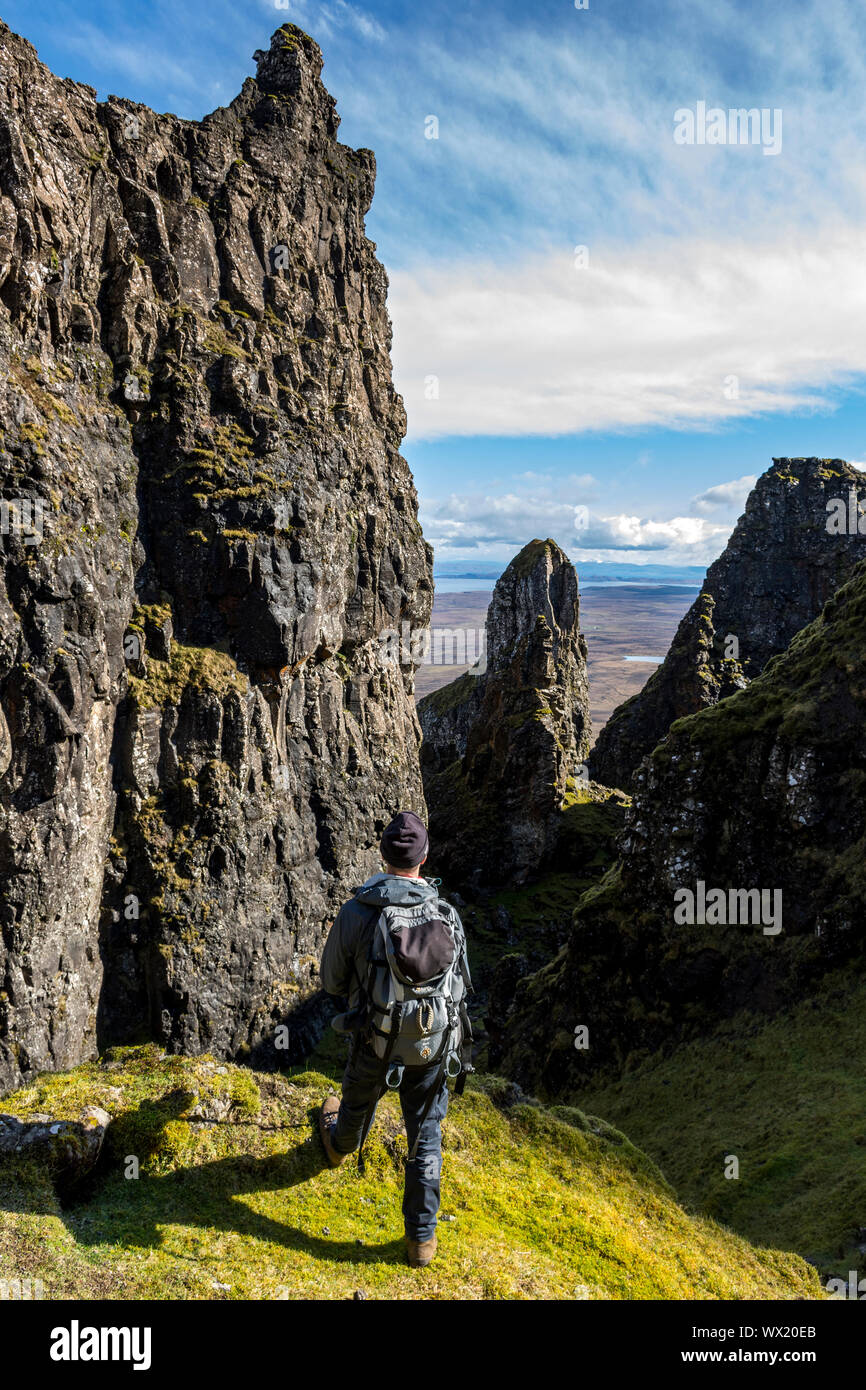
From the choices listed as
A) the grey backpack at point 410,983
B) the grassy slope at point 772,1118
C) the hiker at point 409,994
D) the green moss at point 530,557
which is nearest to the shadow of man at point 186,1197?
the hiker at point 409,994

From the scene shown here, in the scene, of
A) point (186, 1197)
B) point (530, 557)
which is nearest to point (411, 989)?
point (186, 1197)

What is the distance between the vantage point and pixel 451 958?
8.73 meters

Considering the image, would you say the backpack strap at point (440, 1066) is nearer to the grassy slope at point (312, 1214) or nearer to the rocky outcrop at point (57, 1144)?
the grassy slope at point (312, 1214)

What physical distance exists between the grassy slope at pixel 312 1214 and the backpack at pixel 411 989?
1.64 metres

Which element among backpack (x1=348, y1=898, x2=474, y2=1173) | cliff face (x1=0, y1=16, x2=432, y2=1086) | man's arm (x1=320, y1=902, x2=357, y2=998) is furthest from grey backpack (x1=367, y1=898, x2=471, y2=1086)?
cliff face (x1=0, y1=16, x2=432, y2=1086)

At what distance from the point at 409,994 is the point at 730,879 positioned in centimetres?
3149

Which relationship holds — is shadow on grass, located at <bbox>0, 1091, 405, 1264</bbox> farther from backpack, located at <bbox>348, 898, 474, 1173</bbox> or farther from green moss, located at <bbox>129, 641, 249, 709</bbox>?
green moss, located at <bbox>129, 641, 249, 709</bbox>

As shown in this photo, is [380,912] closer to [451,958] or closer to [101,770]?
[451,958]

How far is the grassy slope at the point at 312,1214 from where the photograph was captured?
8391 mm

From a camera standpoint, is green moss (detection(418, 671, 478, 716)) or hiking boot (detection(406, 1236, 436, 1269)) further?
green moss (detection(418, 671, 478, 716))

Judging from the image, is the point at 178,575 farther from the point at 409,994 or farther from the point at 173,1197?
the point at 409,994

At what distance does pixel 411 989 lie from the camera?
8.71 meters

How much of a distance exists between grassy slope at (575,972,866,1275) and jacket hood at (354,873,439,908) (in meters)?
14.6

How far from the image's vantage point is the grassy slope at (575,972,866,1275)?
19.1 m
